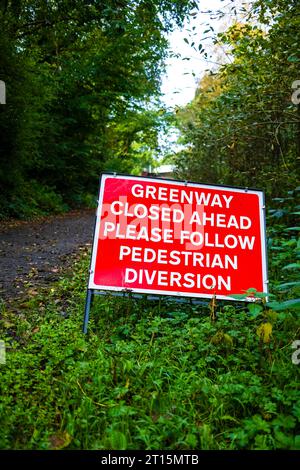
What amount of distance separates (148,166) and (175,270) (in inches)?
1421

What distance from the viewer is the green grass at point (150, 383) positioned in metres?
1.96

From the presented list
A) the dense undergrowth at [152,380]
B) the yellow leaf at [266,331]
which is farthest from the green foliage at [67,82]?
the yellow leaf at [266,331]

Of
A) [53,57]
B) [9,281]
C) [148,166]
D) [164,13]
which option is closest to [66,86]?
[53,57]

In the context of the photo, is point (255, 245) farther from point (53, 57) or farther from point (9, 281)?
point (53, 57)

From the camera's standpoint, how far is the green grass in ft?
6.44

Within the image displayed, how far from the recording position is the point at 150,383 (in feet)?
7.95

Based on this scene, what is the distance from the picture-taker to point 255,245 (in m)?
3.52

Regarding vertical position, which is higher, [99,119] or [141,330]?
[99,119]

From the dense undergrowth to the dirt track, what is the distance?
1.30 metres
